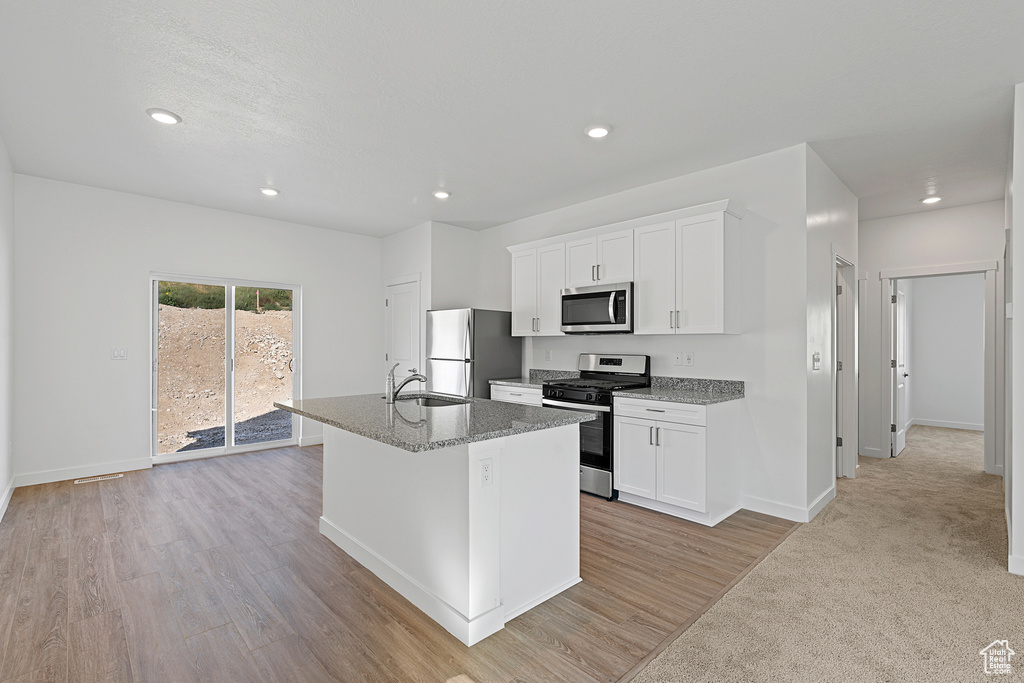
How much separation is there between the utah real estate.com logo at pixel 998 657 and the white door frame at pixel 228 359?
19.7 feet

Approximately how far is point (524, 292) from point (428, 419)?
9.33 ft

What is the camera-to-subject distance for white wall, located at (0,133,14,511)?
3598 mm

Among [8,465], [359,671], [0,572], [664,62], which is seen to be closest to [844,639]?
[359,671]

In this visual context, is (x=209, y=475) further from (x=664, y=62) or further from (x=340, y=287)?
(x=664, y=62)

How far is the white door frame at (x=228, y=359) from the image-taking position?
4996 mm

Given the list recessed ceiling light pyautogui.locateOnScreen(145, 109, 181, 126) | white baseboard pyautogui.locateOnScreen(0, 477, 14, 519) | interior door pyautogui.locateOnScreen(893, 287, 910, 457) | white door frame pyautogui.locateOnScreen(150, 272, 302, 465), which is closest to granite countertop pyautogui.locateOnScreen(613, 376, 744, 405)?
interior door pyautogui.locateOnScreen(893, 287, 910, 457)

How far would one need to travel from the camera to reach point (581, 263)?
4477 mm

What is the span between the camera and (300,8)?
2.08 meters

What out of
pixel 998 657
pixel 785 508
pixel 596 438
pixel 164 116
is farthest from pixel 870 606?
pixel 164 116

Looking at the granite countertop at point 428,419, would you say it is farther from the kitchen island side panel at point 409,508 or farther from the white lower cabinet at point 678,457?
the white lower cabinet at point 678,457

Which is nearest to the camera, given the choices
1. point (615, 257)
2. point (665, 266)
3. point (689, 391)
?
point (665, 266)

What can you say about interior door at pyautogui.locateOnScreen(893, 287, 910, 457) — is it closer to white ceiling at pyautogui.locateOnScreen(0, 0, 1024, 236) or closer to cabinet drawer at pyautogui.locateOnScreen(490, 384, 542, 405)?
white ceiling at pyautogui.locateOnScreen(0, 0, 1024, 236)

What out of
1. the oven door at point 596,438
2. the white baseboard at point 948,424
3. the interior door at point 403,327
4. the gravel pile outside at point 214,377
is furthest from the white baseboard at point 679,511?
the white baseboard at point 948,424

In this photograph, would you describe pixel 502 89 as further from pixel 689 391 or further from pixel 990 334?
pixel 990 334
